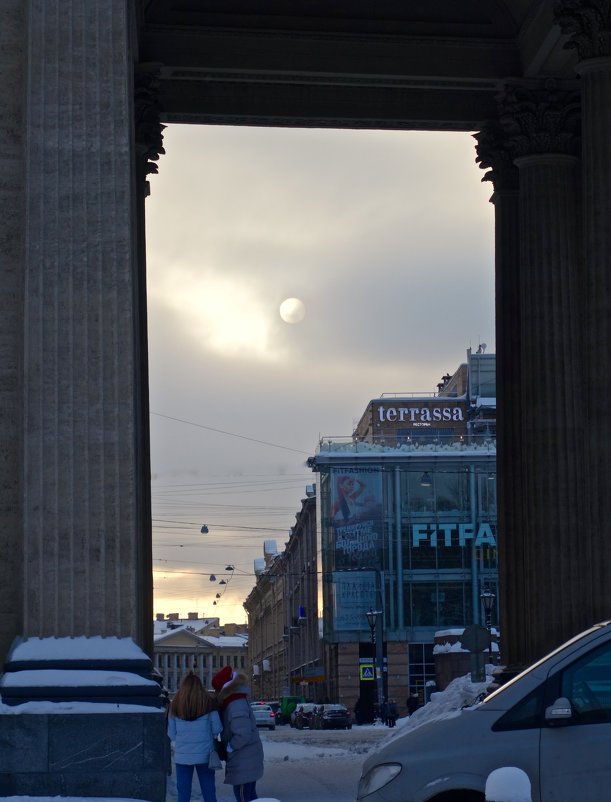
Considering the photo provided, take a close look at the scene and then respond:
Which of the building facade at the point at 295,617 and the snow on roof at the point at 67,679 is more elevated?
the snow on roof at the point at 67,679

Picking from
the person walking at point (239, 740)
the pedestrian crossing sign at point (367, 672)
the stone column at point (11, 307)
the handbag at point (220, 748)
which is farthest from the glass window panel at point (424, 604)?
the stone column at point (11, 307)

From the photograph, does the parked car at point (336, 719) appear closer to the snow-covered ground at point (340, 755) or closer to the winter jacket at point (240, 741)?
the snow-covered ground at point (340, 755)

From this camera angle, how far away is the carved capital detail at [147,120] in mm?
28875

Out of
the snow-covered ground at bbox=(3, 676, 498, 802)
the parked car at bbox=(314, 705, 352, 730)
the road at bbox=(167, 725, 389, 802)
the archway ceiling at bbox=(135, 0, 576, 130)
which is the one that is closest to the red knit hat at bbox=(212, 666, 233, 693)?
the snow-covered ground at bbox=(3, 676, 498, 802)

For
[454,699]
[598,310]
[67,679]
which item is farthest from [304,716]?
[67,679]

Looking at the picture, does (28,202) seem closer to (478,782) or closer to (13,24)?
(13,24)

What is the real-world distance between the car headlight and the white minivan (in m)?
0.01

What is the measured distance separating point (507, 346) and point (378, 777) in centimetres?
2022

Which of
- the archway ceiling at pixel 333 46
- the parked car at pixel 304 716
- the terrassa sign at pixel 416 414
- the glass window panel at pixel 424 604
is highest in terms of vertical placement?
the archway ceiling at pixel 333 46

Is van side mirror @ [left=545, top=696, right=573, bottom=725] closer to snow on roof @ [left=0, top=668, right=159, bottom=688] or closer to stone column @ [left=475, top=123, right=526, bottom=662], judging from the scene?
snow on roof @ [left=0, top=668, right=159, bottom=688]

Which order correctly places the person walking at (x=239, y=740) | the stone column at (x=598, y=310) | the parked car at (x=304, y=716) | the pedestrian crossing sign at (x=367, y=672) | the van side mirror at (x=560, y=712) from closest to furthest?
the van side mirror at (x=560, y=712) < the person walking at (x=239, y=740) < the stone column at (x=598, y=310) < the parked car at (x=304, y=716) < the pedestrian crossing sign at (x=367, y=672)

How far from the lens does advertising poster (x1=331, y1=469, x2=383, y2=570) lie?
10112 centimetres

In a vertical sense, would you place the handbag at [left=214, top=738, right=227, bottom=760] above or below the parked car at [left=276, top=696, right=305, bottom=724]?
above

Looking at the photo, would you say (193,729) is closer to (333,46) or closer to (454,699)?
(454,699)
